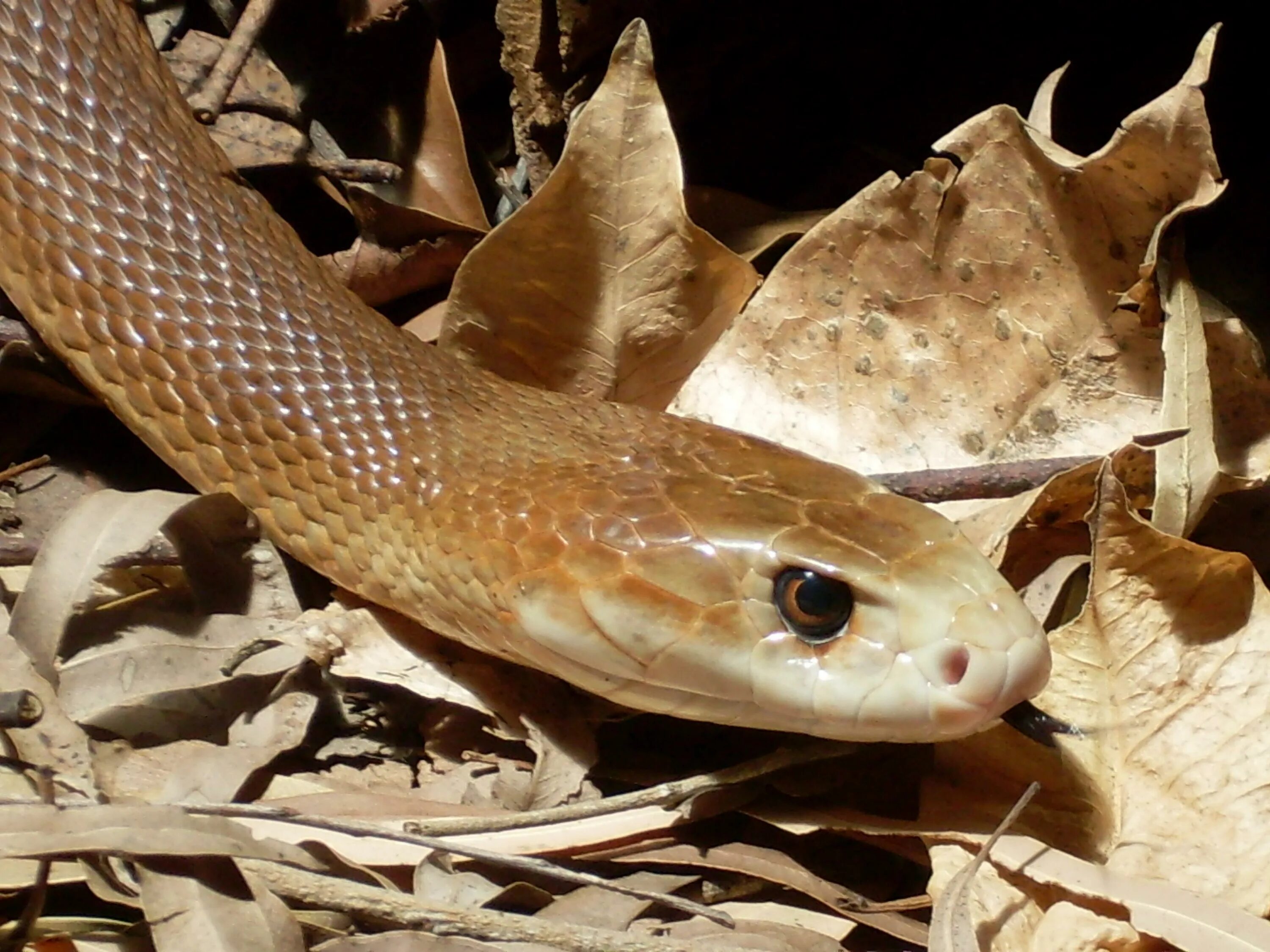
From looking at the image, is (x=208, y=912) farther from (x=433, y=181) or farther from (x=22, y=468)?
(x=433, y=181)

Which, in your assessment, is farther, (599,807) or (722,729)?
(722,729)

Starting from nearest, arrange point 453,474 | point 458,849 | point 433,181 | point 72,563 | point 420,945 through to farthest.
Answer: point 420,945 < point 458,849 < point 72,563 < point 453,474 < point 433,181

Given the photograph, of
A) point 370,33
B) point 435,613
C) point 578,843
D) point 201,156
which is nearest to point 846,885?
point 578,843

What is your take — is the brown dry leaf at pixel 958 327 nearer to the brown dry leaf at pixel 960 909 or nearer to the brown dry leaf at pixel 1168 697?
the brown dry leaf at pixel 1168 697

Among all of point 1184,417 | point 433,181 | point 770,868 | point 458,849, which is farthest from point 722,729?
point 433,181

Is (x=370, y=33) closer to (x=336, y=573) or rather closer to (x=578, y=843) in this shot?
(x=336, y=573)
